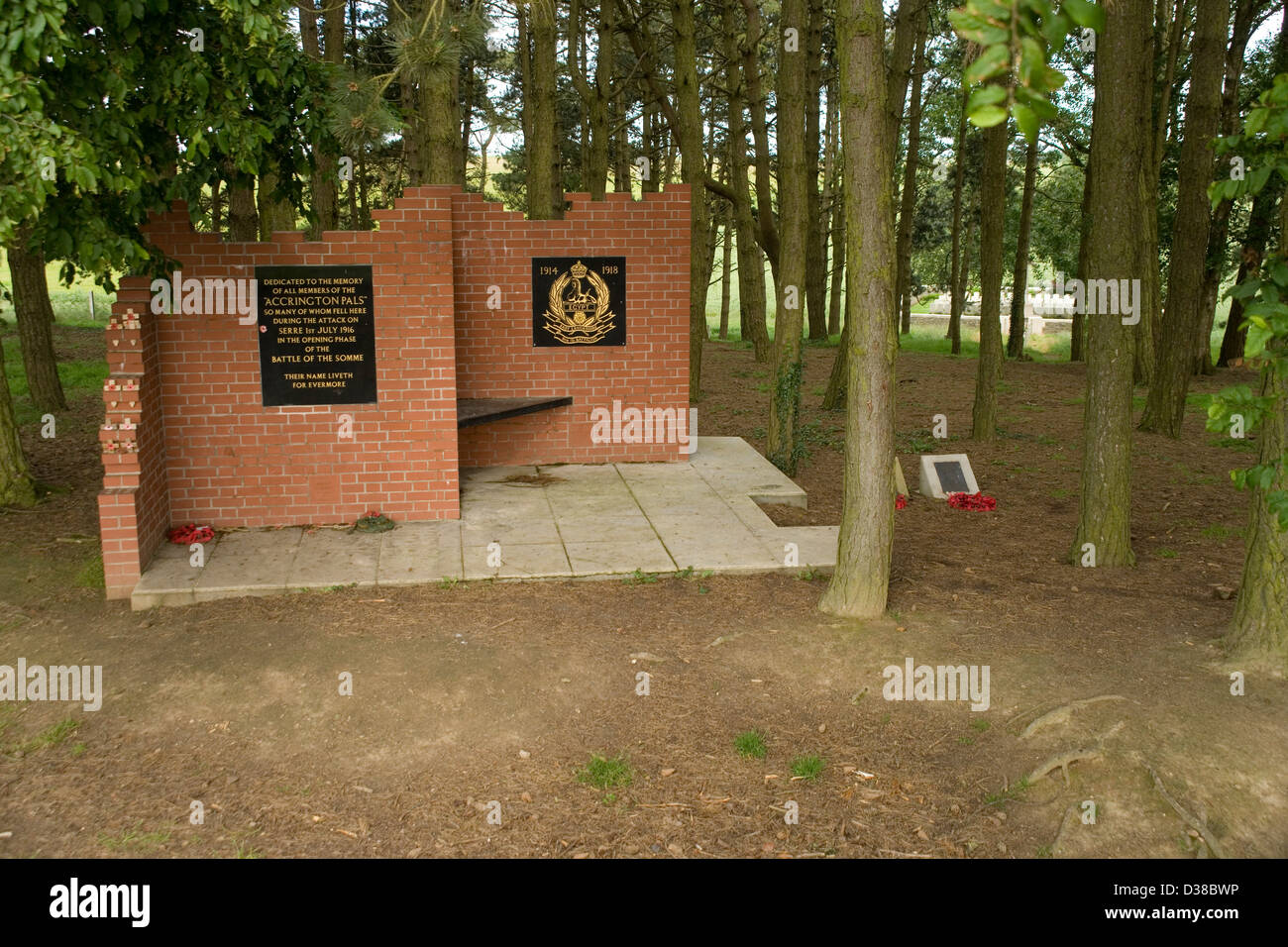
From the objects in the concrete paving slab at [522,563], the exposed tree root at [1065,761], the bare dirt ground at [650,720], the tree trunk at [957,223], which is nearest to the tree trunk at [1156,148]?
the tree trunk at [957,223]

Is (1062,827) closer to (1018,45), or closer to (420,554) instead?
(1018,45)

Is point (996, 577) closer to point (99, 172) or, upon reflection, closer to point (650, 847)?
point (650, 847)

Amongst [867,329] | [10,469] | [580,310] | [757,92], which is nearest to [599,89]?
[757,92]

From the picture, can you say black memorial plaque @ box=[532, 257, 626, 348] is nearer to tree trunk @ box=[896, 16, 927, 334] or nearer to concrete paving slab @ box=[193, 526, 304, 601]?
concrete paving slab @ box=[193, 526, 304, 601]

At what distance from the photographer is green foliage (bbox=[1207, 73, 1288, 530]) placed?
457 cm

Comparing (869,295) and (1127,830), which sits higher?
(869,295)

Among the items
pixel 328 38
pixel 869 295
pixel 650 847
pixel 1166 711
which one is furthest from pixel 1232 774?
pixel 328 38

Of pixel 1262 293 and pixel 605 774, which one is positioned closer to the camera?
pixel 1262 293

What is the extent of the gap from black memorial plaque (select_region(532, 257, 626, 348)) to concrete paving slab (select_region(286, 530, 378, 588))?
3.60 m

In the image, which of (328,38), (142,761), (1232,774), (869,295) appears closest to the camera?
(1232,774)

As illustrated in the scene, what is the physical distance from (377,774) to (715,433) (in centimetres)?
1021

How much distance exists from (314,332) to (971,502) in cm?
677

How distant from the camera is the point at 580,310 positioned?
11922 millimetres

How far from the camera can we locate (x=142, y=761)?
5688mm
